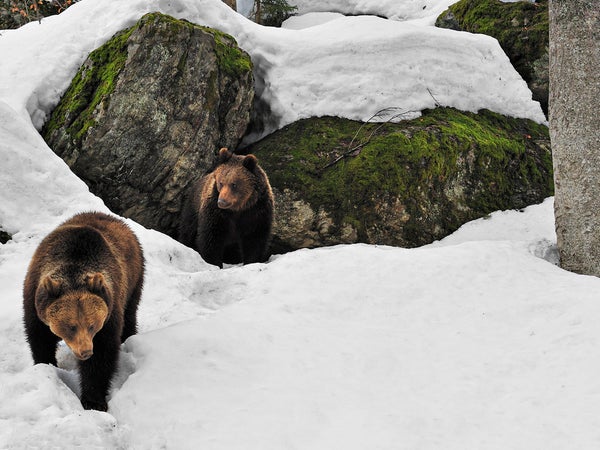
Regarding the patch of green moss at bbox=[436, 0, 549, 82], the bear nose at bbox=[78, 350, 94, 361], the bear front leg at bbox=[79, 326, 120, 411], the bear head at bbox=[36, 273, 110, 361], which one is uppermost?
the patch of green moss at bbox=[436, 0, 549, 82]

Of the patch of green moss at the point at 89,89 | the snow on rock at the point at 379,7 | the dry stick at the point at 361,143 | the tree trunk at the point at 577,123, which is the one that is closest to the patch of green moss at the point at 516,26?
the dry stick at the point at 361,143

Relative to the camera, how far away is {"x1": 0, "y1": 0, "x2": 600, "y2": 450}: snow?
334 cm

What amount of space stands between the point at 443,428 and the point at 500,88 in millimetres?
8947

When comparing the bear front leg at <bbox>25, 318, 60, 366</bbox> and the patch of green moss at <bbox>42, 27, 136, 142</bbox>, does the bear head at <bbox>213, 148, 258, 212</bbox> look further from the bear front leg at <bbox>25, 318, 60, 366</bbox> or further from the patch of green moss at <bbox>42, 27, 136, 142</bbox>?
the bear front leg at <bbox>25, 318, 60, 366</bbox>

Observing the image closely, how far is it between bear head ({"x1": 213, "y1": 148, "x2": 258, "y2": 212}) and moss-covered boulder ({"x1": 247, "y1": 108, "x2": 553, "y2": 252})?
130cm

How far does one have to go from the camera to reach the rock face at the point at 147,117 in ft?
25.2

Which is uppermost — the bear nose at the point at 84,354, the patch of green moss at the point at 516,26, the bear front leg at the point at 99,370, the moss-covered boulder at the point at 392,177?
the patch of green moss at the point at 516,26

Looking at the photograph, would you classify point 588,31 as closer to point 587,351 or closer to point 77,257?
point 587,351

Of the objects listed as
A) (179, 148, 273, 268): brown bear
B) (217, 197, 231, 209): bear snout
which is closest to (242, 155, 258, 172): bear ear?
(179, 148, 273, 268): brown bear

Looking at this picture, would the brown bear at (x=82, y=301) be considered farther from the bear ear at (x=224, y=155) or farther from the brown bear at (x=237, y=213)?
the bear ear at (x=224, y=155)

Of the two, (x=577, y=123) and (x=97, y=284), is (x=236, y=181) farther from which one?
(x=577, y=123)

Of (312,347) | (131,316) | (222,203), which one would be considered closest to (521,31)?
(222,203)

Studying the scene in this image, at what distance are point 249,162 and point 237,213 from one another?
77 centimetres

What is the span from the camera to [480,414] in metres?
3.67
